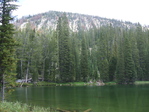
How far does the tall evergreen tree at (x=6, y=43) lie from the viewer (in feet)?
58.7

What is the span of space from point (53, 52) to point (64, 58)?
4.90 meters

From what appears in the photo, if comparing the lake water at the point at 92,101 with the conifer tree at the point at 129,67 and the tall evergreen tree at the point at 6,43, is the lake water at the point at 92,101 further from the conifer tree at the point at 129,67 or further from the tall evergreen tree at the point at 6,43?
the conifer tree at the point at 129,67

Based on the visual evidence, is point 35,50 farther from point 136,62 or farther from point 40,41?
point 136,62

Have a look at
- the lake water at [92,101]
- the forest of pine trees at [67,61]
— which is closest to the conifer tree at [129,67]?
the forest of pine trees at [67,61]

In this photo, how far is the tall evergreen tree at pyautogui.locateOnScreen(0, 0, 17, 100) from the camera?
17.9 m

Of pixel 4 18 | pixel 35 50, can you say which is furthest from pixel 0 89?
pixel 35 50

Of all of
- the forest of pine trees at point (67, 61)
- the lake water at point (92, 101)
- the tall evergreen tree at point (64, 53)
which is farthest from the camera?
the tall evergreen tree at point (64, 53)

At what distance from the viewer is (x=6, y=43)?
58.9 feet

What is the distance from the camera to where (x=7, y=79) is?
1845cm

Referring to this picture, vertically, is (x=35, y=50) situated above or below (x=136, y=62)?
above

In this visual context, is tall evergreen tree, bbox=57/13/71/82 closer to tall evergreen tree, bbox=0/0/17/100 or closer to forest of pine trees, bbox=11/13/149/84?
forest of pine trees, bbox=11/13/149/84

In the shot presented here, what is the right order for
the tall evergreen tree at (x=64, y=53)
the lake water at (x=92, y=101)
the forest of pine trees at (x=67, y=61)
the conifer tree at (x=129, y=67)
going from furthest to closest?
the conifer tree at (x=129, y=67) → the tall evergreen tree at (x=64, y=53) → the forest of pine trees at (x=67, y=61) → the lake water at (x=92, y=101)

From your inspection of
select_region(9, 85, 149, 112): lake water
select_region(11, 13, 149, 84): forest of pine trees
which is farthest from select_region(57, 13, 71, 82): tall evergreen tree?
select_region(9, 85, 149, 112): lake water

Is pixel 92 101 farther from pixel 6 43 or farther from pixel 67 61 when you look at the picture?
pixel 67 61
